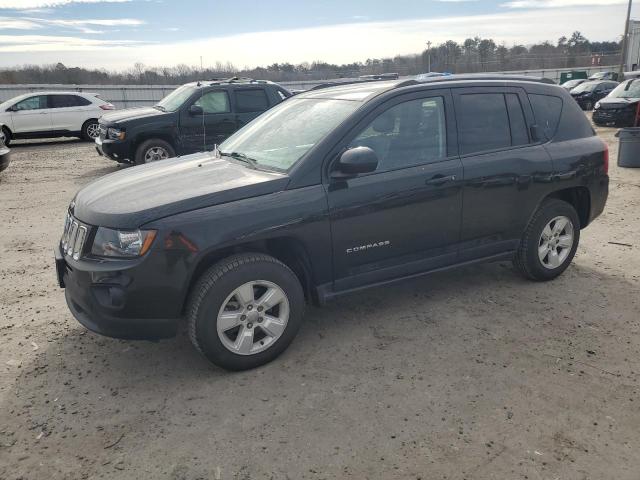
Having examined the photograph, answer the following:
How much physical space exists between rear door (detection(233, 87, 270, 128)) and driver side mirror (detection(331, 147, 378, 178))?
7.81m

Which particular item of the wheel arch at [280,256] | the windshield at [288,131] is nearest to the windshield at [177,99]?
the windshield at [288,131]

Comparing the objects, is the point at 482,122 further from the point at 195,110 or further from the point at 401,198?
the point at 195,110

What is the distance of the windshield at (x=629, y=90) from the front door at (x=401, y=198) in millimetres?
16347

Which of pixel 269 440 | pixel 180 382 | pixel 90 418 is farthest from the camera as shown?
pixel 180 382

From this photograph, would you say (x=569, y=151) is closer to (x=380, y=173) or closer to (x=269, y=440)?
(x=380, y=173)

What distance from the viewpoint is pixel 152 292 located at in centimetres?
324

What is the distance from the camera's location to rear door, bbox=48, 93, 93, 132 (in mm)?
16422

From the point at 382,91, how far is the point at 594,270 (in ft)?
9.61

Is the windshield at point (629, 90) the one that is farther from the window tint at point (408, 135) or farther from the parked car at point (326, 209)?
the window tint at point (408, 135)

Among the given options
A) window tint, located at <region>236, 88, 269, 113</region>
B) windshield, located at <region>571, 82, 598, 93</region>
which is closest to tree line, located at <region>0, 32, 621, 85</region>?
windshield, located at <region>571, 82, 598, 93</region>

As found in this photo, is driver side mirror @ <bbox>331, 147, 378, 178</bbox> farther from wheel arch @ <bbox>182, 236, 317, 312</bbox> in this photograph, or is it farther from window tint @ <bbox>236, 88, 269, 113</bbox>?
window tint @ <bbox>236, 88, 269, 113</bbox>

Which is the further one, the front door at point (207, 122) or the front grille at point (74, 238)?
the front door at point (207, 122)

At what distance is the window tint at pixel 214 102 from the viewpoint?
10875 mm

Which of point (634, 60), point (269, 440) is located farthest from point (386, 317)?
point (634, 60)
